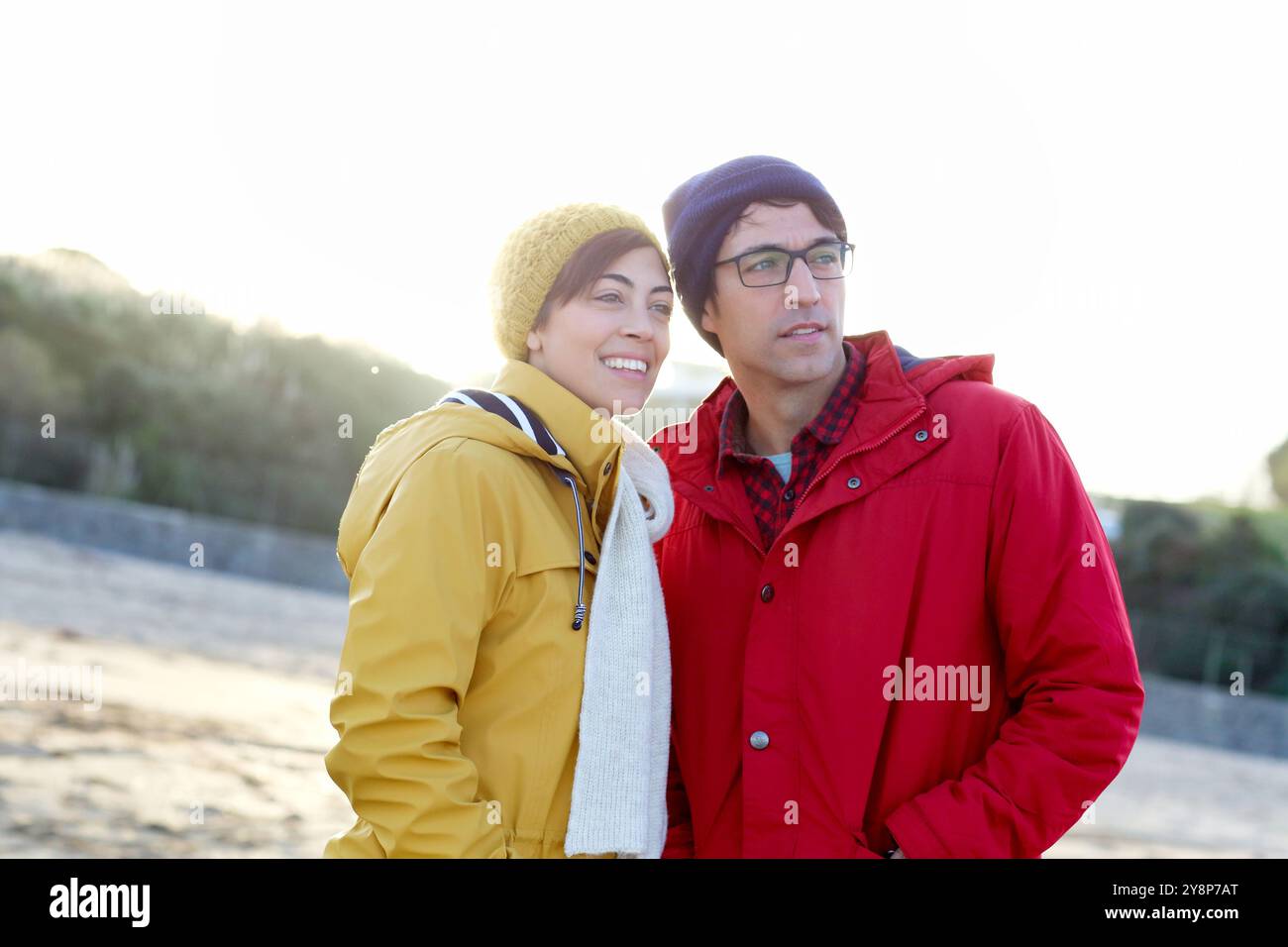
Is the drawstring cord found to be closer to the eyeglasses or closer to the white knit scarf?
the white knit scarf

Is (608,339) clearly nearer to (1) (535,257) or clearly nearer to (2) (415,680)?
(1) (535,257)

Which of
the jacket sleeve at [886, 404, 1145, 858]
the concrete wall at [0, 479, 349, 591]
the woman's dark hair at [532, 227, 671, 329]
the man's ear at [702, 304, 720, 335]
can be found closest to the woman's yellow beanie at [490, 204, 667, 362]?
the woman's dark hair at [532, 227, 671, 329]

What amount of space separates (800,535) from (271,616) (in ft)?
40.9

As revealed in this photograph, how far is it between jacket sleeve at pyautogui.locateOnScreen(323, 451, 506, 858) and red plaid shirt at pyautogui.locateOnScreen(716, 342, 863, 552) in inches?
35.5

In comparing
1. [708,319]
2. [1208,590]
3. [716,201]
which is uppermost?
[716,201]

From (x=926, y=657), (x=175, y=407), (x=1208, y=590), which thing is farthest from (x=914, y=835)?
(x=175, y=407)

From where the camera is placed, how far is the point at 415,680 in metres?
2.17

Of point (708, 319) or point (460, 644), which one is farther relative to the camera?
point (708, 319)

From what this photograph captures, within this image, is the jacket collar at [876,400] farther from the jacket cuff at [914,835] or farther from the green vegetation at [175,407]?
the green vegetation at [175,407]

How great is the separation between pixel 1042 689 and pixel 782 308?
1.13 m
